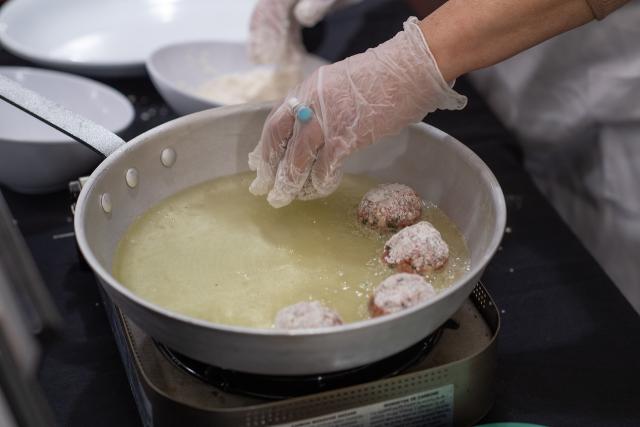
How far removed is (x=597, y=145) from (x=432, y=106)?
69cm

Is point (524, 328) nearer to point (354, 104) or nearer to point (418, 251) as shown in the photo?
point (418, 251)

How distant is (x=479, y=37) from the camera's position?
3.36 feet

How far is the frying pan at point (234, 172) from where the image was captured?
77 cm

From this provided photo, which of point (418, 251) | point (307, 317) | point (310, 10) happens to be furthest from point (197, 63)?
point (307, 317)

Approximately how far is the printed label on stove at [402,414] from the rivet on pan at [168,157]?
19.9 inches

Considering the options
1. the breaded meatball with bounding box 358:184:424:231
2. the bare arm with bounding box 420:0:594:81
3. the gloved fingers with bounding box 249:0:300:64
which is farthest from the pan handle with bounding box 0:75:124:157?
the gloved fingers with bounding box 249:0:300:64


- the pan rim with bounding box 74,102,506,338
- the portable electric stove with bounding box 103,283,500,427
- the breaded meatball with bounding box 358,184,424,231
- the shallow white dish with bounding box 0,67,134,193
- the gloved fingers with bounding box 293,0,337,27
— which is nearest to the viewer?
the pan rim with bounding box 74,102,506,338

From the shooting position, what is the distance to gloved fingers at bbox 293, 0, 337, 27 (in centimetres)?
163

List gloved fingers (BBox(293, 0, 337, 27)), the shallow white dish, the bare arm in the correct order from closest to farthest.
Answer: the bare arm < the shallow white dish < gloved fingers (BBox(293, 0, 337, 27))

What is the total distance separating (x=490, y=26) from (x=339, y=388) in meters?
0.55

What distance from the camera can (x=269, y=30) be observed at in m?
1.69

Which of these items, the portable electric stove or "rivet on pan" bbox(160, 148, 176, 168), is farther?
"rivet on pan" bbox(160, 148, 176, 168)

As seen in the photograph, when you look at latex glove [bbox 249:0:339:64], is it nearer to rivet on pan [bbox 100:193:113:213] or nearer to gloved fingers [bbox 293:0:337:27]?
gloved fingers [bbox 293:0:337:27]

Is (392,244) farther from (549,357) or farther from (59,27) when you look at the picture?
(59,27)
